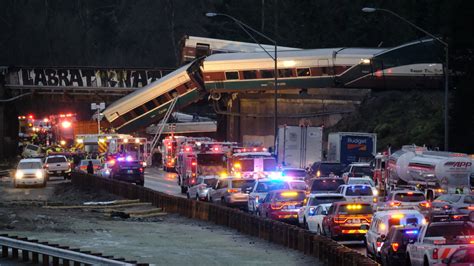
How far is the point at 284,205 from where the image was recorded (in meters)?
36.1

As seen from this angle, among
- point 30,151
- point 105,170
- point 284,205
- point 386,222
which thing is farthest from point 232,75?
point 386,222

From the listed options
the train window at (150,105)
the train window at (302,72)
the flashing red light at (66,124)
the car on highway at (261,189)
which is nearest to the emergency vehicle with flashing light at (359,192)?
the car on highway at (261,189)

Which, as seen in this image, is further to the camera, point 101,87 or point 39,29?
point 39,29

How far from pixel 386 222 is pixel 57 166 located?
149 feet

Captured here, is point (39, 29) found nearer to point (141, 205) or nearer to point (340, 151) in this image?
point (340, 151)

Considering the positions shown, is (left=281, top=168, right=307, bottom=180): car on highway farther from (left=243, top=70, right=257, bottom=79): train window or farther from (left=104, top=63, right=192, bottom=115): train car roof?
(left=104, top=63, right=192, bottom=115): train car roof

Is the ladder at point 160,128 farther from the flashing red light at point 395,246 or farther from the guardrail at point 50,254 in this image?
the flashing red light at point 395,246

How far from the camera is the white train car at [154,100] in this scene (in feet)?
255

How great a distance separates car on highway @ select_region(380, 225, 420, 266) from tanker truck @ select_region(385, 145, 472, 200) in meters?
15.5

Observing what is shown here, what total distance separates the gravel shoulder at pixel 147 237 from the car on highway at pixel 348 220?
145 cm

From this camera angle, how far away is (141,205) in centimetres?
4650

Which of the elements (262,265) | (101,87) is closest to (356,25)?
(101,87)

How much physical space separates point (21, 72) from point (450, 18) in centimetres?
3923

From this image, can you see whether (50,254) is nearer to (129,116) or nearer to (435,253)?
(435,253)
